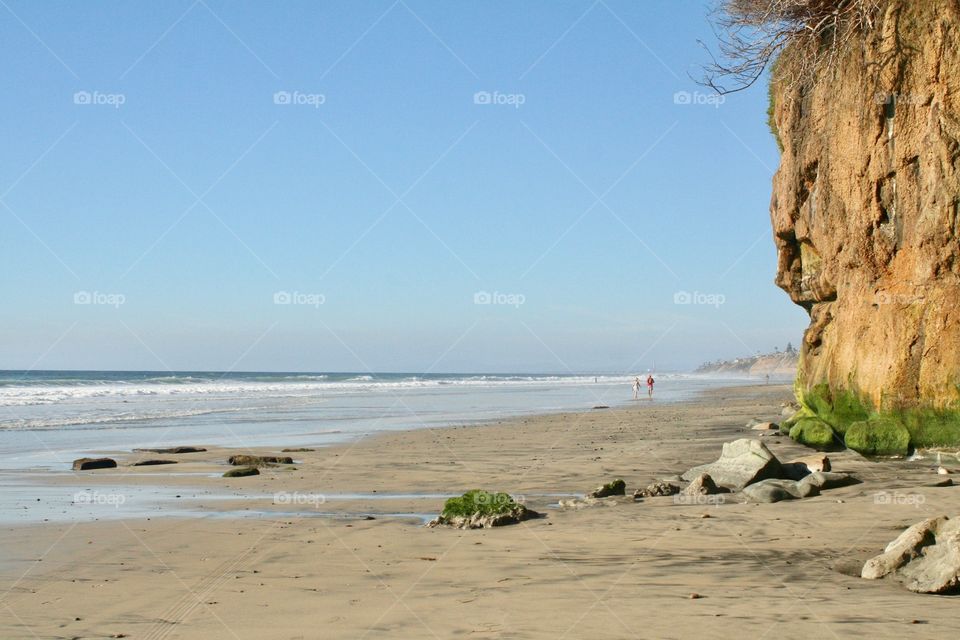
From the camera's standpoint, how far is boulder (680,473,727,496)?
10422mm

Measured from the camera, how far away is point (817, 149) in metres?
→ 16.7

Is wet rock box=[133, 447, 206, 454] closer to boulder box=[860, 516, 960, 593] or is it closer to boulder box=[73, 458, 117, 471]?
boulder box=[73, 458, 117, 471]

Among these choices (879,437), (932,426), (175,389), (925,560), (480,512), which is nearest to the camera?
(925,560)

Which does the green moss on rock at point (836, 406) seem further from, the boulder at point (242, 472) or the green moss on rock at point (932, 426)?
the boulder at point (242, 472)

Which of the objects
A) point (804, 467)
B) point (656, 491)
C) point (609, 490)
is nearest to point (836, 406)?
point (804, 467)

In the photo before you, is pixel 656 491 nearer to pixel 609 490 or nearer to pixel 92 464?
pixel 609 490

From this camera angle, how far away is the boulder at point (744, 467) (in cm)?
1097

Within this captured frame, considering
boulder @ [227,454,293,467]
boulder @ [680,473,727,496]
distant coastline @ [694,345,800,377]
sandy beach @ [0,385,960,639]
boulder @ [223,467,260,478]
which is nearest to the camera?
sandy beach @ [0,385,960,639]

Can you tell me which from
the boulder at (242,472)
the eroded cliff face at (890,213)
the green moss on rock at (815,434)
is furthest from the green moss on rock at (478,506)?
the green moss on rock at (815,434)

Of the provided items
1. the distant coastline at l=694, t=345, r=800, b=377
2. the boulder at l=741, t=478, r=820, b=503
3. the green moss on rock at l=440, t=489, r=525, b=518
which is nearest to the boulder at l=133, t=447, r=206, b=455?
the green moss on rock at l=440, t=489, r=525, b=518

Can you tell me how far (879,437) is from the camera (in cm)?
1371

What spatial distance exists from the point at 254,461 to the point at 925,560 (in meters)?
11.8

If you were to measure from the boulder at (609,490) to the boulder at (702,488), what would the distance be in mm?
765

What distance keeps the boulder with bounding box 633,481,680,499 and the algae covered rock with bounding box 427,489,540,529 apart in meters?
1.75
